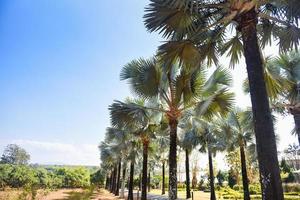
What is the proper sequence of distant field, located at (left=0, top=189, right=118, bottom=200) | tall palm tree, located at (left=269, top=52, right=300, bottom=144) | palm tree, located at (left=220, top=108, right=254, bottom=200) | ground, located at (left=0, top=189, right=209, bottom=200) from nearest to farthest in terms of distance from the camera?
1. tall palm tree, located at (left=269, top=52, right=300, bottom=144)
2. distant field, located at (left=0, top=189, right=118, bottom=200)
3. ground, located at (left=0, top=189, right=209, bottom=200)
4. palm tree, located at (left=220, top=108, right=254, bottom=200)

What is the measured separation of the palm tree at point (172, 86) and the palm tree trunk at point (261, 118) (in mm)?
4661

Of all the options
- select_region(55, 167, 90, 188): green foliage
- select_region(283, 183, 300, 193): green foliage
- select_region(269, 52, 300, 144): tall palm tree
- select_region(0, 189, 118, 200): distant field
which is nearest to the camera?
select_region(269, 52, 300, 144): tall palm tree

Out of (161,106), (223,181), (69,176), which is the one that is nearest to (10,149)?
(69,176)

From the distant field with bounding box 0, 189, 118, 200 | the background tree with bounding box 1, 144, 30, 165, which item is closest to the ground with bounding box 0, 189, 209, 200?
the distant field with bounding box 0, 189, 118, 200

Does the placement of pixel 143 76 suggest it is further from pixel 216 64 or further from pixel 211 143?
pixel 211 143

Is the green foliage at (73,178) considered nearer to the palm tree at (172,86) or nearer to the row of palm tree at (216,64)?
the row of palm tree at (216,64)

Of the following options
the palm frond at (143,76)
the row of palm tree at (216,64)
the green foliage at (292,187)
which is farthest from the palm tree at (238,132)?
the green foliage at (292,187)

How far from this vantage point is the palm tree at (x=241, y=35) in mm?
4957

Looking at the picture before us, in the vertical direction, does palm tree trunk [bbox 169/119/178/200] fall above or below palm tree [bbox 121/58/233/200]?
below

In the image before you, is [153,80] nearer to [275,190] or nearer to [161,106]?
[161,106]

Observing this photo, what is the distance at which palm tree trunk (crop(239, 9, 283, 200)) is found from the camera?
4.76m

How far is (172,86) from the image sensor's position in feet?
36.3

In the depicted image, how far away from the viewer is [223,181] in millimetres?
67000

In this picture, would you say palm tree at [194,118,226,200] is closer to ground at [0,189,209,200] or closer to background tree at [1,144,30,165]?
ground at [0,189,209,200]
